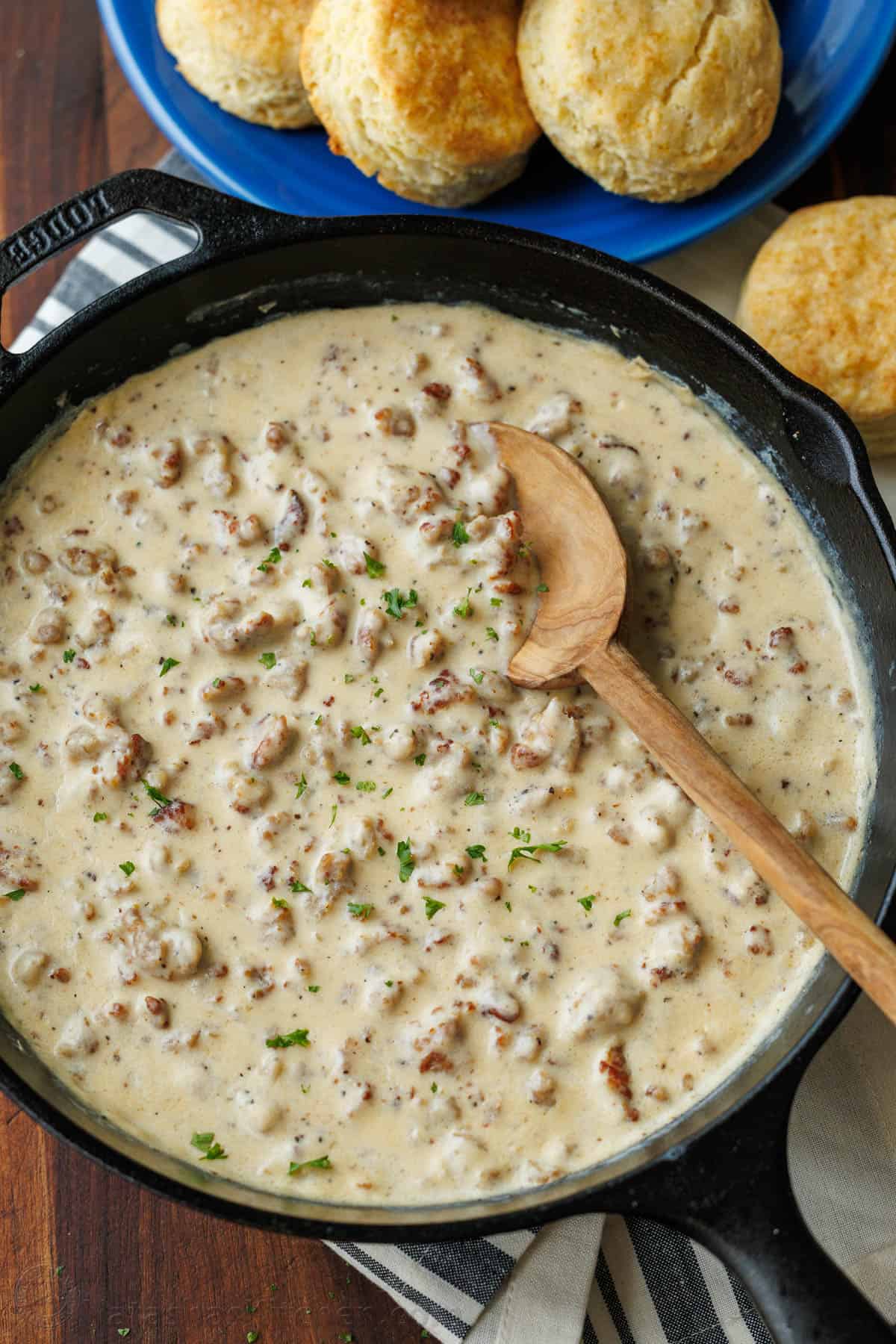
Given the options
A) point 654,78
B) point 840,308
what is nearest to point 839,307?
point 840,308

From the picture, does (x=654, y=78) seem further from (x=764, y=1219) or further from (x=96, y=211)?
(x=764, y=1219)

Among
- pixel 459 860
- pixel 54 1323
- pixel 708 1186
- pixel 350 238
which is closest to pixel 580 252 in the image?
pixel 350 238

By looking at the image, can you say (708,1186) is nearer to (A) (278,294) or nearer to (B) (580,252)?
(B) (580,252)

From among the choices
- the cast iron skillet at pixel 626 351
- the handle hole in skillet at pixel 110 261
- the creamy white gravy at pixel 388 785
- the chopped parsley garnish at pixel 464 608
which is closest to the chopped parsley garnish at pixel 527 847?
the creamy white gravy at pixel 388 785

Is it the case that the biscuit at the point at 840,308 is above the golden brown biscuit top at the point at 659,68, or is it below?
below

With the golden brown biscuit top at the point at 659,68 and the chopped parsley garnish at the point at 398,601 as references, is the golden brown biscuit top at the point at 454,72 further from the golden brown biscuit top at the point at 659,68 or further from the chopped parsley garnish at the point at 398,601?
the chopped parsley garnish at the point at 398,601

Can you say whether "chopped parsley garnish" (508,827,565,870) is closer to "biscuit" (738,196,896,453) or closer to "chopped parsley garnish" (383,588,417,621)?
"chopped parsley garnish" (383,588,417,621)
